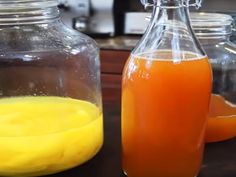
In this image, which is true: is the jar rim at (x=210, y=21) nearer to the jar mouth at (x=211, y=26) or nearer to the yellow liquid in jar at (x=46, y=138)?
the jar mouth at (x=211, y=26)

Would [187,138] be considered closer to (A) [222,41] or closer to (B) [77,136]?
(B) [77,136]

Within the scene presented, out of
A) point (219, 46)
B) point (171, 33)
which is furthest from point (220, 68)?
point (171, 33)

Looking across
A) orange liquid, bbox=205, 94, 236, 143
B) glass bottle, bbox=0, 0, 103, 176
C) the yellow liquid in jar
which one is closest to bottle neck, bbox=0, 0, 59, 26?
glass bottle, bbox=0, 0, 103, 176

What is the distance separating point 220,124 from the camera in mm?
687

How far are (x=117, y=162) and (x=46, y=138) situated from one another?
0.10 m

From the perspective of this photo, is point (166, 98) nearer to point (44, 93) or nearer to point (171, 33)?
point (171, 33)

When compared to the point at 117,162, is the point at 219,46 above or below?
above

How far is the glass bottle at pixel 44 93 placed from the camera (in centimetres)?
58

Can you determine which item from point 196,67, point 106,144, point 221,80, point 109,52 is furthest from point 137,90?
point 109,52

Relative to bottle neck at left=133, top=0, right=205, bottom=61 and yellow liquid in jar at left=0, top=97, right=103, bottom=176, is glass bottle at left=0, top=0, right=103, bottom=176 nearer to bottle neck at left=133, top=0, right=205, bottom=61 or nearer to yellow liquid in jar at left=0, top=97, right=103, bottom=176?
yellow liquid in jar at left=0, top=97, right=103, bottom=176

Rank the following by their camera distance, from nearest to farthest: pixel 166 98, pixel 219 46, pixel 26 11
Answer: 1. pixel 166 98
2. pixel 26 11
3. pixel 219 46

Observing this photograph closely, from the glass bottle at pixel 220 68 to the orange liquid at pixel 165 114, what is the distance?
0.41ft

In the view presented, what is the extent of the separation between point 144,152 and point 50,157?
0.11 metres

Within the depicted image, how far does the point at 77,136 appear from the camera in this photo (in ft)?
1.98
